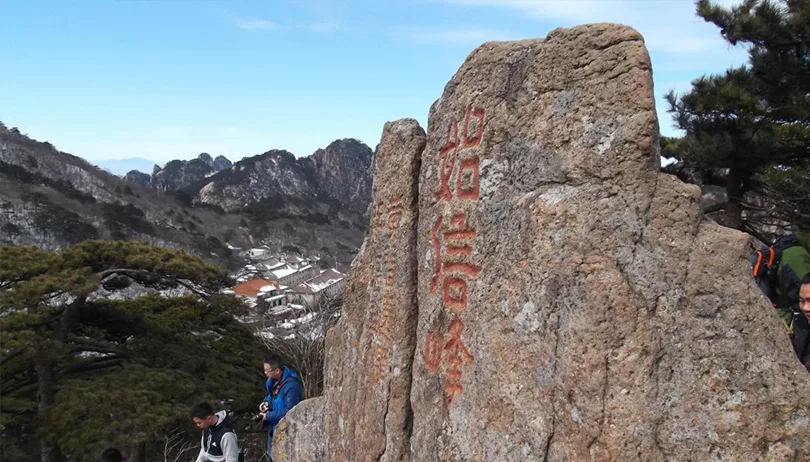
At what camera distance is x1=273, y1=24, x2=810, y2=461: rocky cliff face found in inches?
85.8

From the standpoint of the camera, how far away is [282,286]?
31.1m

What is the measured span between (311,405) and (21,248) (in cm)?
770

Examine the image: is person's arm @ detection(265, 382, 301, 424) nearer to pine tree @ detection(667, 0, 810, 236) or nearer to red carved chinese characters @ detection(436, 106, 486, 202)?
red carved chinese characters @ detection(436, 106, 486, 202)

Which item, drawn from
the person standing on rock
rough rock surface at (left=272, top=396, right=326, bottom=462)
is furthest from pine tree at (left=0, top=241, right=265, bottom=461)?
the person standing on rock

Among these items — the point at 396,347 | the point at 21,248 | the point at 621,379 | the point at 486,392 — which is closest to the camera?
the point at 621,379

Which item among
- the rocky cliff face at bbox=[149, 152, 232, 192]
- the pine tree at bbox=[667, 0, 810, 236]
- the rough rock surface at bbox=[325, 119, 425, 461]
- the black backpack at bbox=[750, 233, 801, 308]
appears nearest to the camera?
the black backpack at bbox=[750, 233, 801, 308]

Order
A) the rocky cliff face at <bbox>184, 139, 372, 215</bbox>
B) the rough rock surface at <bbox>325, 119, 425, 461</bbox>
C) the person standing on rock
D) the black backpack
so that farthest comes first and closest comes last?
1. the rocky cliff face at <bbox>184, 139, 372, 215</bbox>
2. the rough rock surface at <bbox>325, 119, 425, 461</bbox>
3. the black backpack
4. the person standing on rock

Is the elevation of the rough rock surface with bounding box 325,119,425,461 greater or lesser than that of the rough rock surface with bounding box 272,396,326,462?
greater

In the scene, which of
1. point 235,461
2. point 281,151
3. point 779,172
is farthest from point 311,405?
point 281,151

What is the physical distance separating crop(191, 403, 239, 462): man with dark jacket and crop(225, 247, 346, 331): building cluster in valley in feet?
25.9

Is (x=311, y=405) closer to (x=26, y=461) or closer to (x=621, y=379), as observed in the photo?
(x=621, y=379)

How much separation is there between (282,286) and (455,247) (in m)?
28.9

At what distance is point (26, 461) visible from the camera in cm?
956

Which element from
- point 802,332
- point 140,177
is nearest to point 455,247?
point 802,332
